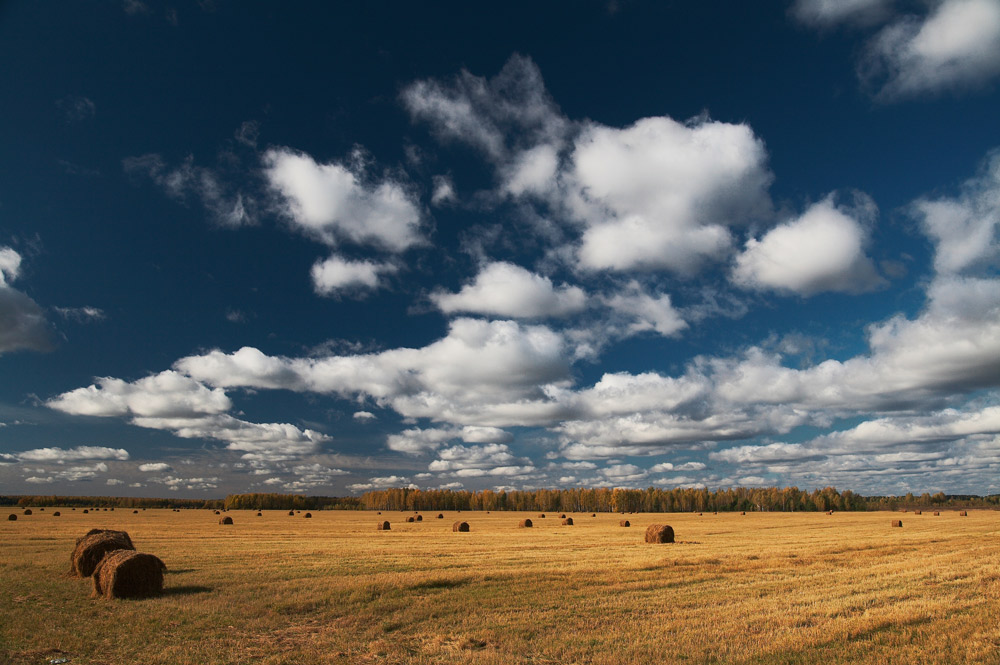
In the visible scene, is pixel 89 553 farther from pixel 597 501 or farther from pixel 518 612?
pixel 597 501

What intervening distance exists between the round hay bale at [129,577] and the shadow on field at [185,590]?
0.31 metres

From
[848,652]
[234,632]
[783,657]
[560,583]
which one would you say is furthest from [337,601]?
[848,652]

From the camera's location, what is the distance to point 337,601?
1538 cm

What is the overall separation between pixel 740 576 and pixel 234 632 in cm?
1626

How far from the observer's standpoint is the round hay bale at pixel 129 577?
55.0 feet

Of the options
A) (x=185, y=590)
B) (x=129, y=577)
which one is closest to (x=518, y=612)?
(x=185, y=590)

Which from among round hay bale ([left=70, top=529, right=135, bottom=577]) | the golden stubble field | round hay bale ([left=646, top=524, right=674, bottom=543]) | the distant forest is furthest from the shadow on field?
the distant forest

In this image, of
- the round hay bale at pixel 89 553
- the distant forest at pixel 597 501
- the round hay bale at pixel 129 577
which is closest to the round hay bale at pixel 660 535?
the round hay bale at pixel 129 577

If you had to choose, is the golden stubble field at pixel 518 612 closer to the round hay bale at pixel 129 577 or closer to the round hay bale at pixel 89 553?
the round hay bale at pixel 129 577

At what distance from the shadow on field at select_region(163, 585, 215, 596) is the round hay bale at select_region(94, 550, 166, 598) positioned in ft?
1.03

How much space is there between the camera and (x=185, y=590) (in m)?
17.4

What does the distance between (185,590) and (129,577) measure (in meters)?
1.63

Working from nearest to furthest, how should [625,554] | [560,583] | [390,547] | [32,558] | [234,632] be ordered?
[234,632] < [560,583] < [32,558] < [625,554] < [390,547]

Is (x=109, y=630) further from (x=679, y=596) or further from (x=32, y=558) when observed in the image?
(x=32, y=558)
